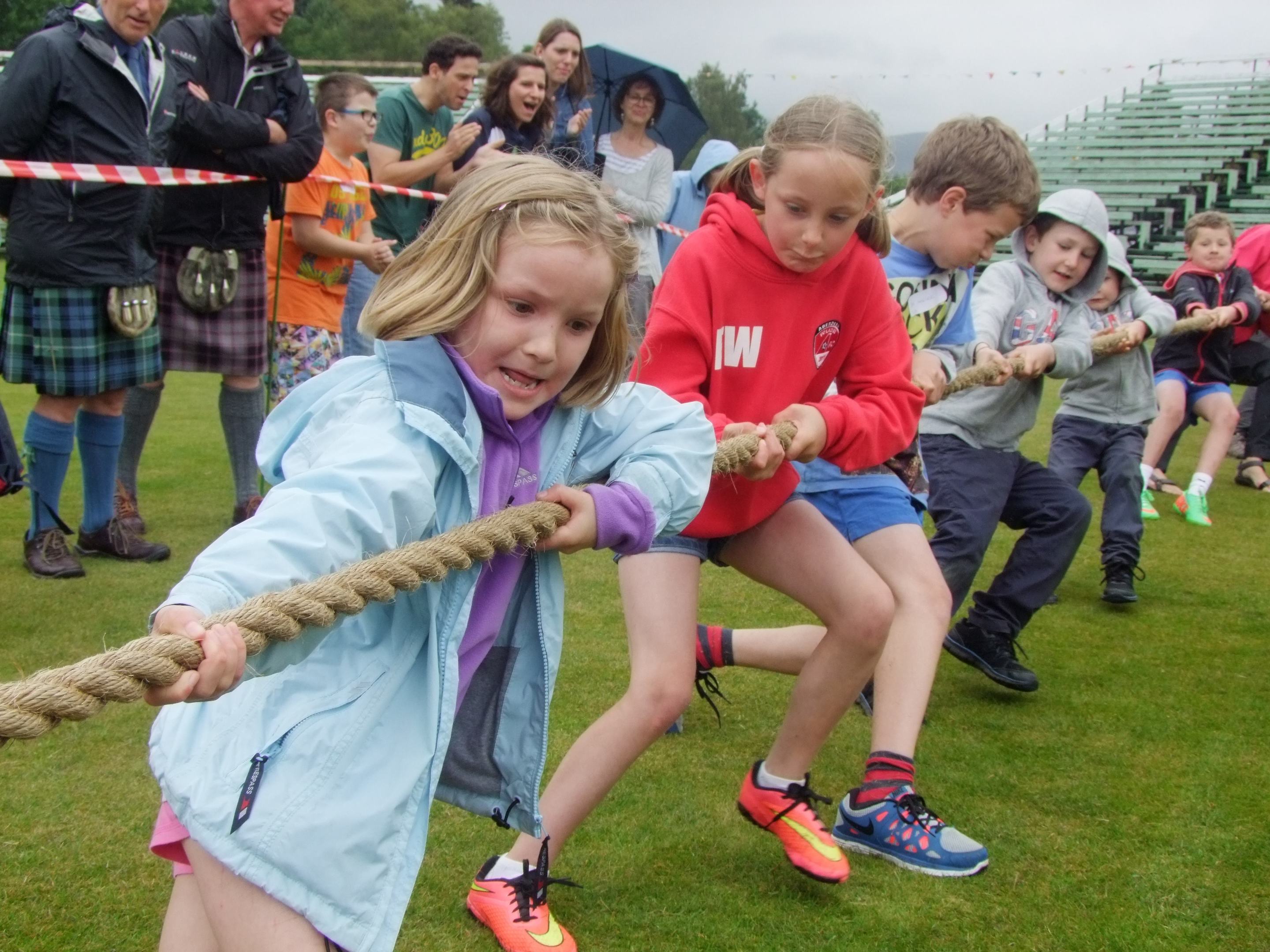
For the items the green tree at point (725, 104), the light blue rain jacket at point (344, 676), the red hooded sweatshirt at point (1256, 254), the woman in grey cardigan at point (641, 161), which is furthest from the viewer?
the green tree at point (725, 104)

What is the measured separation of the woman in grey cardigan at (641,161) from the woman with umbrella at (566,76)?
0.26 meters

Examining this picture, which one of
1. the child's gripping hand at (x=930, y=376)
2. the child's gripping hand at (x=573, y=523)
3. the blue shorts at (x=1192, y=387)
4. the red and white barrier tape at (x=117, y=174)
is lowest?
the blue shorts at (x=1192, y=387)

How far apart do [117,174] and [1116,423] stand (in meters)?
4.23

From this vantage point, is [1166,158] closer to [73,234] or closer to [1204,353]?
[1204,353]

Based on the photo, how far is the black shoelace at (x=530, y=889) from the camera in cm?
265

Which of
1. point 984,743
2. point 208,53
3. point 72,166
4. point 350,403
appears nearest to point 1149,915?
point 984,743

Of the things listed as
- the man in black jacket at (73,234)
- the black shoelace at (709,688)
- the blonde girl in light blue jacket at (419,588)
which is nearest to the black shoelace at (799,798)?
the black shoelace at (709,688)

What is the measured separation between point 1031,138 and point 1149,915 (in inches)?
1225

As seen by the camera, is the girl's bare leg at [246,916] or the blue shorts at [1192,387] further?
the blue shorts at [1192,387]

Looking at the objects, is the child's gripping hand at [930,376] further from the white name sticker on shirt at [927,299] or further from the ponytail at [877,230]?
the ponytail at [877,230]

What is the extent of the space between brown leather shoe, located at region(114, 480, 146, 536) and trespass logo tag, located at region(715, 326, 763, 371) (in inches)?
136

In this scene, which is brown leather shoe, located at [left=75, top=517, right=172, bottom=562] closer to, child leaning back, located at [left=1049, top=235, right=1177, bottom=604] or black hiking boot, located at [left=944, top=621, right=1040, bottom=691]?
black hiking boot, located at [left=944, top=621, right=1040, bottom=691]

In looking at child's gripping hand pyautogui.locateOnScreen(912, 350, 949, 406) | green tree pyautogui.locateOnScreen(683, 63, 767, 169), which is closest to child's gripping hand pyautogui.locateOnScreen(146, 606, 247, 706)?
child's gripping hand pyautogui.locateOnScreen(912, 350, 949, 406)

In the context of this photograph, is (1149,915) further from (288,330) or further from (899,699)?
(288,330)
